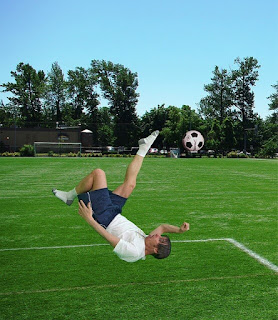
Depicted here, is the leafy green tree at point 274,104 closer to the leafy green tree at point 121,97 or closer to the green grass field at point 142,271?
the leafy green tree at point 121,97

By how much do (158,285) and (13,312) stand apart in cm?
188

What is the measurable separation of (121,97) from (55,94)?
14.2 m

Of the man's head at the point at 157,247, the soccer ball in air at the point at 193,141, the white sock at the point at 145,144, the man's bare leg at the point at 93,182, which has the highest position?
the soccer ball in air at the point at 193,141

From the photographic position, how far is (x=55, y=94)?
82.9 meters

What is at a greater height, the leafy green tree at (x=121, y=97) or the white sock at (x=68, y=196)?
the leafy green tree at (x=121, y=97)

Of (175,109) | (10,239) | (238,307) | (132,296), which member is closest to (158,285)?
(132,296)

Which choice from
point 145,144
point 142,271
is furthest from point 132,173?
point 142,271

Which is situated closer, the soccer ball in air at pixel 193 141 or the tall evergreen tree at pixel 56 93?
the soccer ball in air at pixel 193 141

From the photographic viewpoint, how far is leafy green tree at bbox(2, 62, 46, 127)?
80.0 m

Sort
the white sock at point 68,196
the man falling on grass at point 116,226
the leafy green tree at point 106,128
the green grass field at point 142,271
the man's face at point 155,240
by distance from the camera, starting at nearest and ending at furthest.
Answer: the man falling on grass at point 116,226 < the man's face at point 155,240 < the white sock at point 68,196 < the green grass field at point 142,271 < the leafy green tree at point 106,128

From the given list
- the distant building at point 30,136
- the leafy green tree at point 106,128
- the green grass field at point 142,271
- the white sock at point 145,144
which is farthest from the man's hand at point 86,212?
the leafy green tree at point 106,128

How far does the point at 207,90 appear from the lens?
83688 mm

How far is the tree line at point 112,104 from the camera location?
7875 cm

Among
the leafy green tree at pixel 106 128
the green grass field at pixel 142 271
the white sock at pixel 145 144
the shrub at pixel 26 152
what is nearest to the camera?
the white sock at pixel 145 144
